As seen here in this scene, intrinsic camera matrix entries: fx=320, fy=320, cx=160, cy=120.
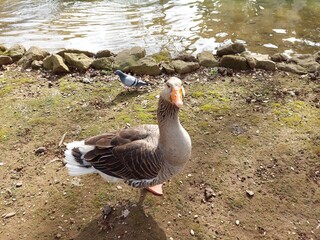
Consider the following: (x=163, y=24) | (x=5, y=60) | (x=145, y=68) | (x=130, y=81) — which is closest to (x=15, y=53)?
(x=5, y=60)

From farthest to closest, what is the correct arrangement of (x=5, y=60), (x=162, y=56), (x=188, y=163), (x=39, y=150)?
(x=162, y=56) → (x=5, y=60) → (x=39, y=150) → (x=188, y=163)

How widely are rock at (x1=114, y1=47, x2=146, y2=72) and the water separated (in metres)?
1.01

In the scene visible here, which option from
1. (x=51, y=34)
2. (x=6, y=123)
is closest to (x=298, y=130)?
(x=6, y=123)

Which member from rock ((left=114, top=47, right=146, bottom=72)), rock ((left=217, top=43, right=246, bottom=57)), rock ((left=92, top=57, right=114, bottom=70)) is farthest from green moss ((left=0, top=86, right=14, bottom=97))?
rock ((left=217, top=43, right=246, bottom=57))

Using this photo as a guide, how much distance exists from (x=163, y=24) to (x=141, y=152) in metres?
6.06

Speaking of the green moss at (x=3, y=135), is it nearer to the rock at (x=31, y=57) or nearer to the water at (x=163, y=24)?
the rock at (x=31, y=57)

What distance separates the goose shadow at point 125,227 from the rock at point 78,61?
3.16 m

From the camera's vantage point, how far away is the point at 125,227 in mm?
3420

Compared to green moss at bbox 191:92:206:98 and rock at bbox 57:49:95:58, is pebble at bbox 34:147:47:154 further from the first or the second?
rock at bbox 57:49:95:58

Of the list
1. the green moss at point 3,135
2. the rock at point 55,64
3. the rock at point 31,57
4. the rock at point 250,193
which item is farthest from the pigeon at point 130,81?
the rock at point 250,193

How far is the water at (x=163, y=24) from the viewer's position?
7.49 metres

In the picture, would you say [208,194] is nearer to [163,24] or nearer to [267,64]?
[267,64]

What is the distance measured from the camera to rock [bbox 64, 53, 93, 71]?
5.90 m

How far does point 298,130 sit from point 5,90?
4.72m
